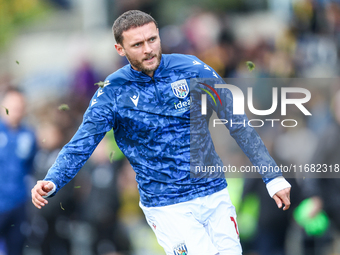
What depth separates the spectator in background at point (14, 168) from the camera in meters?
7.23

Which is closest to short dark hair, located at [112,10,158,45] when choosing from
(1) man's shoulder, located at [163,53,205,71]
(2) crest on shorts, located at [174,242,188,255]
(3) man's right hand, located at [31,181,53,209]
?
(1) man's shoulder, located at [163,53,205,71]

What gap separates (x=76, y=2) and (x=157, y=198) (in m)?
9.14

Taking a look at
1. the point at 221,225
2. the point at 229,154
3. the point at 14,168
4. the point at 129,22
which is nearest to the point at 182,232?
the point at 221,225

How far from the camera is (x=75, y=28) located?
1146 cm

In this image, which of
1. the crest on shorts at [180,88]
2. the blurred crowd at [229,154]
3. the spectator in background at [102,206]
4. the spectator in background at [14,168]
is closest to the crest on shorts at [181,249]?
the crest on shorts at [180,88]

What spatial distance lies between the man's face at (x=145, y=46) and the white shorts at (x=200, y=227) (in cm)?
132

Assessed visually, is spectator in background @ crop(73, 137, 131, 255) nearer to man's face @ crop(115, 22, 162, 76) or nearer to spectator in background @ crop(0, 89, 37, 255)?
spectator in background @ crop(0, 89, 37, 255)

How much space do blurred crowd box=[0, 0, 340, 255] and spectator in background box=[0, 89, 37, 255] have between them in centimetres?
2

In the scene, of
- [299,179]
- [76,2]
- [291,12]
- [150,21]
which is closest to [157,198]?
[150,21]

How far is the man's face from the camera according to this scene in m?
4.12

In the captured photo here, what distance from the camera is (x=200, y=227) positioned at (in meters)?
4.18

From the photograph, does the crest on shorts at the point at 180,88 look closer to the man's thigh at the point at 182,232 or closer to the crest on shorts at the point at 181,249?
the man's thigh at the point at 182,232

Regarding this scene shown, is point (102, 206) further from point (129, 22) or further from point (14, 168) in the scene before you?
point (129, 22)

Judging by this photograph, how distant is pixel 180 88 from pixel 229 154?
10.0 ft
